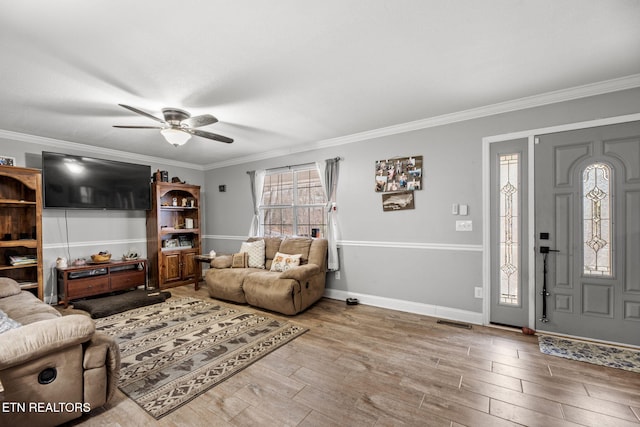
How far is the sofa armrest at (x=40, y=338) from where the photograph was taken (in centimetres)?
150

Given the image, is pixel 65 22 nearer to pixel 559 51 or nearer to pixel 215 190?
pixel 559 51

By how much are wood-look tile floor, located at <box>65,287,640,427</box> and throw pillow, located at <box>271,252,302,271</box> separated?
4.54 ft

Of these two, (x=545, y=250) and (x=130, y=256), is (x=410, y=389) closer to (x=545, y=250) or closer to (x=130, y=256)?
(x=545, y=250)

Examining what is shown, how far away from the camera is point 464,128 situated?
11.3 ft

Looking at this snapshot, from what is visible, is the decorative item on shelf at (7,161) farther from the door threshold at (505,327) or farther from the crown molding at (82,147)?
the door threshold at (505,327)

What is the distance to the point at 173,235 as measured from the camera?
19.2 feet

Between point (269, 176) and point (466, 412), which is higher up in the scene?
point (269, 176)

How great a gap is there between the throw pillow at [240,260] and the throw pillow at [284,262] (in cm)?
55

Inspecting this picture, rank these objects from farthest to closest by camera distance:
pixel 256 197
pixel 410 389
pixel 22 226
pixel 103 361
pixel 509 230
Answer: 1. pixel 256 197
2. pixel 22 226
3. pixel 509 230
4. pixel 410 389
5. pixel 103 361

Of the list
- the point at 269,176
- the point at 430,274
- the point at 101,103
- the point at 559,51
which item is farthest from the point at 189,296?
the point at 559,51

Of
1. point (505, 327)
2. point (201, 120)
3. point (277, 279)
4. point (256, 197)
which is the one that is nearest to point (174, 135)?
point (201, 120)

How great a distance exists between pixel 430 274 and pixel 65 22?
4.19 m

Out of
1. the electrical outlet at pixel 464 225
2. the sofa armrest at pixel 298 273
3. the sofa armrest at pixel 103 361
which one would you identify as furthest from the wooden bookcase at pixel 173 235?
the electrical outlet at pixel 464 225

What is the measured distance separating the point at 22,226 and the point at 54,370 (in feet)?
12.6
